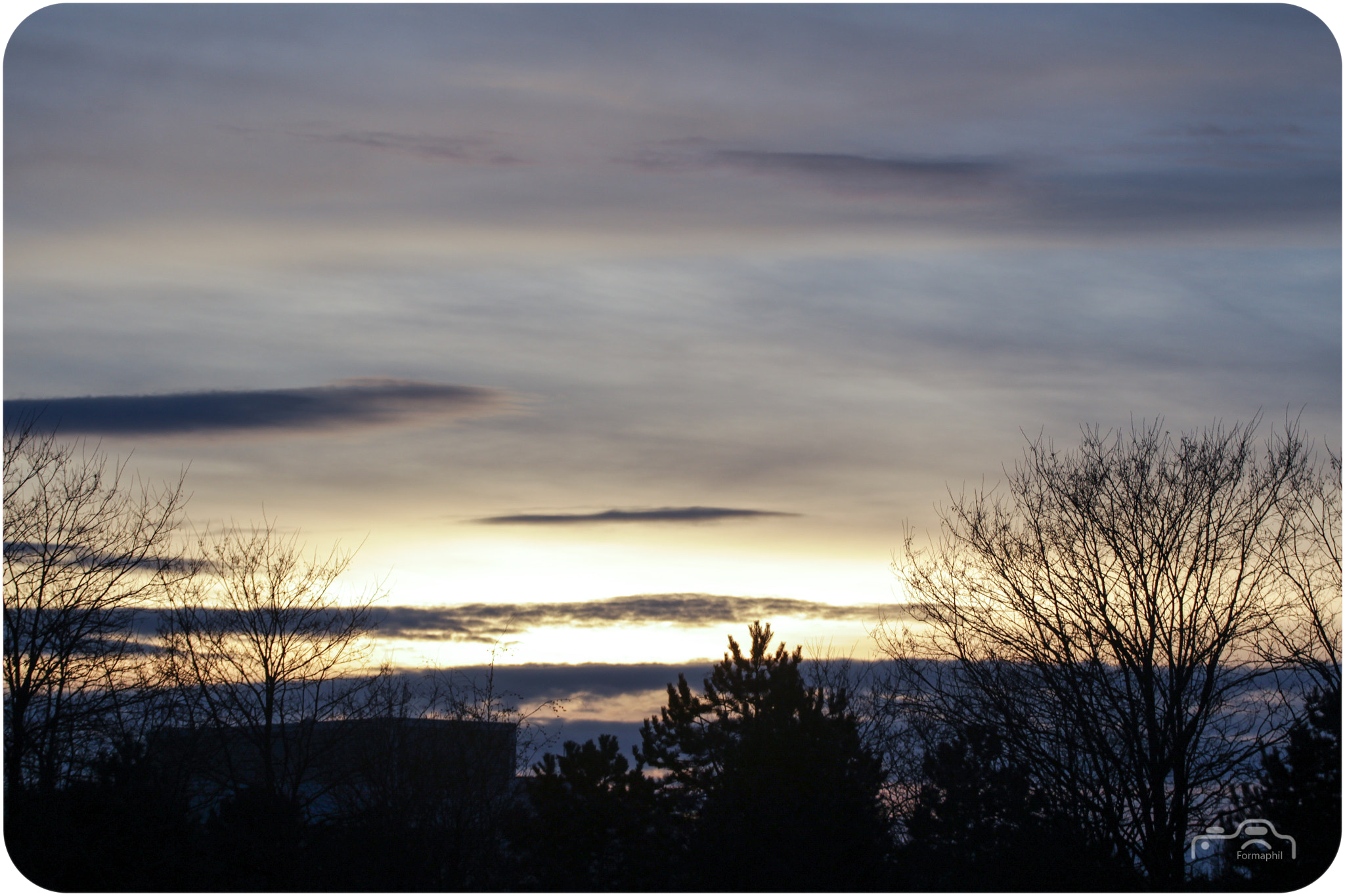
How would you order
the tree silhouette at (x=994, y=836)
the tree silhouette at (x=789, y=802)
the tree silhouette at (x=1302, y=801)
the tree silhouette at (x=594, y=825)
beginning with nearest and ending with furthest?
the tree silhouette at (x=1302, y=801) < the tree silhouette at (x=994, y=836) < the tree silhouette at (x=789, y=802) < the tree silhouette at (x=594, y=825)

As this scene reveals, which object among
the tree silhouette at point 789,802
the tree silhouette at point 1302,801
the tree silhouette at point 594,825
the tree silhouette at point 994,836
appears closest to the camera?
the tree silhouette at point 1302,801

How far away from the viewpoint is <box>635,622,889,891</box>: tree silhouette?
24094mm

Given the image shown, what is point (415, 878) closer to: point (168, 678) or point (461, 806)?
point (461, 806)

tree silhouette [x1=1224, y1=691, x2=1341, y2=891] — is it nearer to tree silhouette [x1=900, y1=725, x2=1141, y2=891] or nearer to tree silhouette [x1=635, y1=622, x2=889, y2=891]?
tree silhouette [x1=900, y1=725, x2=1141, y2=891]

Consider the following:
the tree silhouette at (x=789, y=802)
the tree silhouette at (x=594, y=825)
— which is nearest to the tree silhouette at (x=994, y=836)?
the tree silhouette at (x=789, y=802)

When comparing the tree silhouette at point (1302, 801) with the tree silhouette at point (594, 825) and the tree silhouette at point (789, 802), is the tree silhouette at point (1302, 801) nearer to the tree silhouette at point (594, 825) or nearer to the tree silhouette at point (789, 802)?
the tree silhouette at point (789, 802)

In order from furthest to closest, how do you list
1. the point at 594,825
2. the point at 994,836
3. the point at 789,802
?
the point at 594,825, the point at 789,802, the point at 994,836

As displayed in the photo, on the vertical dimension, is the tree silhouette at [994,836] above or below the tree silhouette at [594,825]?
above

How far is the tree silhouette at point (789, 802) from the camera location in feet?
79.0

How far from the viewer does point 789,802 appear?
25.7 m

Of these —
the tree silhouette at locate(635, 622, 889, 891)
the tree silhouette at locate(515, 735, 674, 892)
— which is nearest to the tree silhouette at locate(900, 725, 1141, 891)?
the tree silhouette at locate(635, 622, 889, 891)

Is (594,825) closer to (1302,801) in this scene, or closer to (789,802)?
(789,802)

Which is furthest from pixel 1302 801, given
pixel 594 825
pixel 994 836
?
pixel 594 825

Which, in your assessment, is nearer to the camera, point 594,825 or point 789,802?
point 789,802
